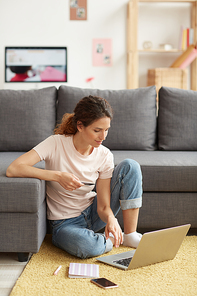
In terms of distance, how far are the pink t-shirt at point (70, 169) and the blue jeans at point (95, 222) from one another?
0.04 meters

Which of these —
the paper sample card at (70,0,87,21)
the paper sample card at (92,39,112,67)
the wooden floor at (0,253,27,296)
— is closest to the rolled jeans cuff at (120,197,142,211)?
the wooden floor at (0,253,27,296)

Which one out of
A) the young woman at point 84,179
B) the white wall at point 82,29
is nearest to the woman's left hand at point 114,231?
the young woman at point 84,179

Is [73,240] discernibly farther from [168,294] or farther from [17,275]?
[168,294]

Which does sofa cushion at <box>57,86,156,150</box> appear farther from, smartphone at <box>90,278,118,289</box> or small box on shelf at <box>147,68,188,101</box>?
small box on shelf at <box>147,68,188,101</box>

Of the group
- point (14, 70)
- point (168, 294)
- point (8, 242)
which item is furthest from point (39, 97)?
point (14, 70)

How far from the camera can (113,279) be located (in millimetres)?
1272

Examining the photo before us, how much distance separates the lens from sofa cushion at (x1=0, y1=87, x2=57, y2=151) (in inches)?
87.3

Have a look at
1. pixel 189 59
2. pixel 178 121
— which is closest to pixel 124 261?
pixel 178 121

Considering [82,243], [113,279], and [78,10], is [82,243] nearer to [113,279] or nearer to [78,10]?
[113,279]

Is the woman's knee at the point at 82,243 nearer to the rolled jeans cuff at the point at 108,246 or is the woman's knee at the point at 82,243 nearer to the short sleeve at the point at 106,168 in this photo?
the rolled jeans cuff at the point at 108,246

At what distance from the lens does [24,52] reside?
3.88 meters

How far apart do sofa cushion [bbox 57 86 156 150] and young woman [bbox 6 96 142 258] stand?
2.33 ft

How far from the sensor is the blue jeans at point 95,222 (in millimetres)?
1439

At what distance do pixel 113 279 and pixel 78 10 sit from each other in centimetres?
339
